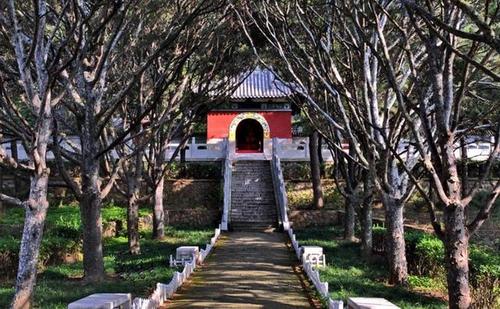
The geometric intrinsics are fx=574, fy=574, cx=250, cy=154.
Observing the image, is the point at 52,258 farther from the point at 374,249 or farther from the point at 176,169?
the point at 176,169

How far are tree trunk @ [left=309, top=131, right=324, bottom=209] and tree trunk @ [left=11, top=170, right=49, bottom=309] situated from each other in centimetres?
1658

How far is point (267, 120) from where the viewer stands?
31.1 meters

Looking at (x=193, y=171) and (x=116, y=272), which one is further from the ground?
(x=193, y=171)

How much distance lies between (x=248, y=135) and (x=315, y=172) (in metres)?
11.0

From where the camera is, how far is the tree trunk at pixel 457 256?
284 inches

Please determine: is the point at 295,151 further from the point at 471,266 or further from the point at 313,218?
the point at 471,266

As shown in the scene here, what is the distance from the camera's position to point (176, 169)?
2673cm

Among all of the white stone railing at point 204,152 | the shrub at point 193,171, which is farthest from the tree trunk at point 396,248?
the white stone railing at point 204,152

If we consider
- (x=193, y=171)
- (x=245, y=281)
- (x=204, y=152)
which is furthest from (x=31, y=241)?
(x=204, y=152)

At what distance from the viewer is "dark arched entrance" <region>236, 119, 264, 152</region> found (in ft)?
112

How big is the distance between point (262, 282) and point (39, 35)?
239 inches

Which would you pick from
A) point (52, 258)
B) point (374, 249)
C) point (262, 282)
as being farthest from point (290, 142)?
point (262, 282)

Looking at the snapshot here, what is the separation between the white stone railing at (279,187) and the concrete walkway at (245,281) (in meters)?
4.49

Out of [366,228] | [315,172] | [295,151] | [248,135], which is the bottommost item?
[366,228]
